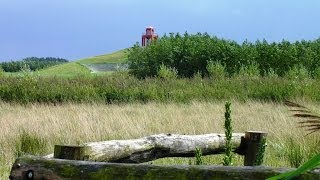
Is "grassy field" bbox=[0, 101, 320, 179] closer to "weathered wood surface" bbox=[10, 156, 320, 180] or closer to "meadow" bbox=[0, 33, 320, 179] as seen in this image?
"meadow" bbox=[0, 33, 320, 179]

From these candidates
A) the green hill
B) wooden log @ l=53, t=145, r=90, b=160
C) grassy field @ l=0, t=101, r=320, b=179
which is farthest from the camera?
the green hill

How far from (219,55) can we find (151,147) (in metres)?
41.6

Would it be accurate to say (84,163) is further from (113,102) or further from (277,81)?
(277,81)

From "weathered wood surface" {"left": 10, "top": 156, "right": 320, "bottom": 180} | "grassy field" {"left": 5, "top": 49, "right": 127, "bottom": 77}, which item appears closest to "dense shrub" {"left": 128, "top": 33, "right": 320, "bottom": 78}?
"grassy field" {"left": 5, "top": 49, "right": 127, "bottom": 77}

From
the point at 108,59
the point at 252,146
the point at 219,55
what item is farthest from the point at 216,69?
the point at 108,59

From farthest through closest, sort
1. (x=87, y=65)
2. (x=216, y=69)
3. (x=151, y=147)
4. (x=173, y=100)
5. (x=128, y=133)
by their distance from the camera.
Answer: (x=87, y=65) < (x=216, y=69) < (x=173, y=100) < (x=128, y=133) < (x=151, y=147)

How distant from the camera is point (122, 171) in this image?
5.96ft

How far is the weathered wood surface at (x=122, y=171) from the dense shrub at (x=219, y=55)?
130 feet

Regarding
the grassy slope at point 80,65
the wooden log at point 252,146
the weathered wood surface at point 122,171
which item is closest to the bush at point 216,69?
the wooden log at point 252,146

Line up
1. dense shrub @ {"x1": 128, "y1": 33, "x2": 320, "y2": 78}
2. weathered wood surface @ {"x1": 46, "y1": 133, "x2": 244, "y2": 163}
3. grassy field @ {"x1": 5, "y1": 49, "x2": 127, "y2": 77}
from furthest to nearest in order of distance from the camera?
grassy field @ {"x1": 5, "y1": 49, "x2": 127, "y2": 77}, dense shrub @ {"x1": 128, "y1": 33, "x2": 320, "y2": 78}, weathered wood surface @ {"x1": 46, "y1": 133, "x2": 244, "y2": 163}

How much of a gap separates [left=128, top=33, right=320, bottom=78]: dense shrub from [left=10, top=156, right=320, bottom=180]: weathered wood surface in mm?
39688

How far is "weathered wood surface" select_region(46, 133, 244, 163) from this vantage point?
3.88m

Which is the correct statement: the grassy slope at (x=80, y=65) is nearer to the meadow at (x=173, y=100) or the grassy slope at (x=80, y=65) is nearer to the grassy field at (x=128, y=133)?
the meadow at (x=173, y=100)

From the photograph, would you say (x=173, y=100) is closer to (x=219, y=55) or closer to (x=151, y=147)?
(x=151, y=147)
